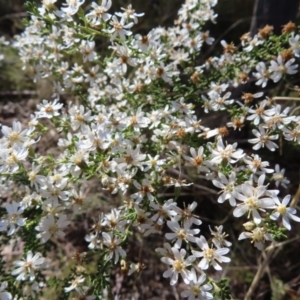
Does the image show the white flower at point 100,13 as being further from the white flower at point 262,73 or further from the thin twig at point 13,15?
the thin twig at point 13,15

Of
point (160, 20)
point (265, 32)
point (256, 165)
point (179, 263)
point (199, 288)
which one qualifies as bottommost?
point (199, 288)

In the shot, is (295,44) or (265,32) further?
(265,32)

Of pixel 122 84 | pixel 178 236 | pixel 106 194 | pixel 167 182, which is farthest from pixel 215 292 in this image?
pixel 106 194

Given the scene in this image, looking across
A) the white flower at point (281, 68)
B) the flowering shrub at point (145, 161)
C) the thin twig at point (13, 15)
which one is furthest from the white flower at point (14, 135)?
the thin twig at point (13, 15)

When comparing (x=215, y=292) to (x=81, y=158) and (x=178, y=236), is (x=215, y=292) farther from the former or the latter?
(x=81, y=158)

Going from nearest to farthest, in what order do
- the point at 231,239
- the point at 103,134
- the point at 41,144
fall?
the point at 103,134 → the point at 231,239 → the point at 41,144

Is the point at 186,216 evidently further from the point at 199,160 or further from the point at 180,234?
the point at 199,160

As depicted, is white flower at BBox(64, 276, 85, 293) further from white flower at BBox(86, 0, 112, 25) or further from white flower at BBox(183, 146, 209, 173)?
white flower at BBox(86, 0, 112, 25)

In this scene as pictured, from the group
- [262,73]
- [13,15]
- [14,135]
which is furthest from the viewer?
[13,15]

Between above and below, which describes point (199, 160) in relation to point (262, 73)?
below

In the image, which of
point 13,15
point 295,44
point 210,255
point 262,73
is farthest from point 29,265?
point 13,15

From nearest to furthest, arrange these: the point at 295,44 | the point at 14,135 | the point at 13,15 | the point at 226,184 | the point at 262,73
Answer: the point at 226,184 → the point at 14,135 → the point at 295,44 → the point at 262,73 → the point at 13,15
